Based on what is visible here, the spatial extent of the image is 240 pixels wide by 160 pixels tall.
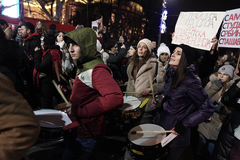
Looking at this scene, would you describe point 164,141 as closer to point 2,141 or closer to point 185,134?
point 185,134

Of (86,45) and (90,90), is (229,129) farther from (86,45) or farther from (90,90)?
(86,45)

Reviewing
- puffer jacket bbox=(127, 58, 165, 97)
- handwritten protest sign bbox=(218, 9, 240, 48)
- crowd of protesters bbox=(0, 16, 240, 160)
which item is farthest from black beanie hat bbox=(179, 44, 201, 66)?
handwritten protest sign bbox=(218, 9, 240, 48)

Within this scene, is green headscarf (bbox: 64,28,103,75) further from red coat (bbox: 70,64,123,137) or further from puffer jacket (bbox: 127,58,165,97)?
puffer jacket (bbox: 127,58,165,97)

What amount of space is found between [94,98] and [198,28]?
3282 millimetres

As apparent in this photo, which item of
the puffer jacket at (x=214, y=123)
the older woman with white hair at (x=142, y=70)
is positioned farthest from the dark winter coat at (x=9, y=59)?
the puffer jacket at (x=214, y=123)

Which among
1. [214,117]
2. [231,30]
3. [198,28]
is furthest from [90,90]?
[231,30]

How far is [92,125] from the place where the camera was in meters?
1.84

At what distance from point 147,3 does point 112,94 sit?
28934 mm

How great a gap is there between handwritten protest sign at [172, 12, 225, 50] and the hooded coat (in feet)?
9.44

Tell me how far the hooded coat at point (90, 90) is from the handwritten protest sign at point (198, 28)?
2.88 m

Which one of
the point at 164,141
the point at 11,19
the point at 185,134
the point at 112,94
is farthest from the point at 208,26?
the point at 11,19

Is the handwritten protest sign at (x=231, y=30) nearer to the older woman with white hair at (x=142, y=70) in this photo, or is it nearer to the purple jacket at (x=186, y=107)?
the older woman with white hair at (x=142, y=70)

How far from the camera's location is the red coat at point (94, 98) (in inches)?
61.1

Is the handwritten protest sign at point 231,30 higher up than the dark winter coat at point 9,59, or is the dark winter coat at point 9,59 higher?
the handwritten protest sign at point 231,30
